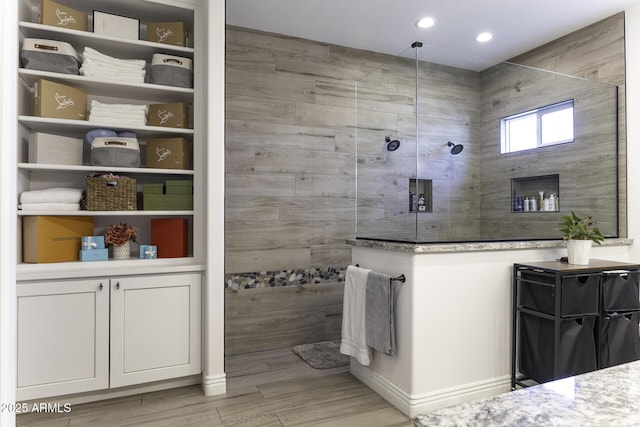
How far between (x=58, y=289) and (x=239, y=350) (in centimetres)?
153

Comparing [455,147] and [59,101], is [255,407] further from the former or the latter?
[455,147]

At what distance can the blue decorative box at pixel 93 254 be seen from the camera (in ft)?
7.79

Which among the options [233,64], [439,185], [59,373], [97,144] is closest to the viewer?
[59,373]

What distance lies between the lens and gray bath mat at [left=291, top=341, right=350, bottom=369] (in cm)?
297

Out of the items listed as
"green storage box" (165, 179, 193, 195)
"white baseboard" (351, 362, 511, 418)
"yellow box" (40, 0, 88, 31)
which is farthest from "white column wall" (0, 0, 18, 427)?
"white baseboard" (351, 362, 511, 418)

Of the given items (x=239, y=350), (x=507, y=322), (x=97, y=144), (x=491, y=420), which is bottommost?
(x=239, y=350)

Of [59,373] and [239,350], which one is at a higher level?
[59,373]

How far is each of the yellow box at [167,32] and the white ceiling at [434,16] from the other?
548mm

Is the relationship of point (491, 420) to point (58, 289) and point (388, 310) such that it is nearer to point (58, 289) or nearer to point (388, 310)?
point (388, 310)

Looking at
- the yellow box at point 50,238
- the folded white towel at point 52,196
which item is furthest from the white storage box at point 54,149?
the yellow box at point 50,238

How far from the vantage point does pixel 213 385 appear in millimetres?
2447

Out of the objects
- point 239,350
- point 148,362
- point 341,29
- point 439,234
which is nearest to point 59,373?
point 148,362

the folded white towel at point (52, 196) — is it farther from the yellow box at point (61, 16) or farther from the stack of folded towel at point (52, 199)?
the yellow box at point (61, 16)

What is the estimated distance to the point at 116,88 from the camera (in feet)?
Result: 8.29
